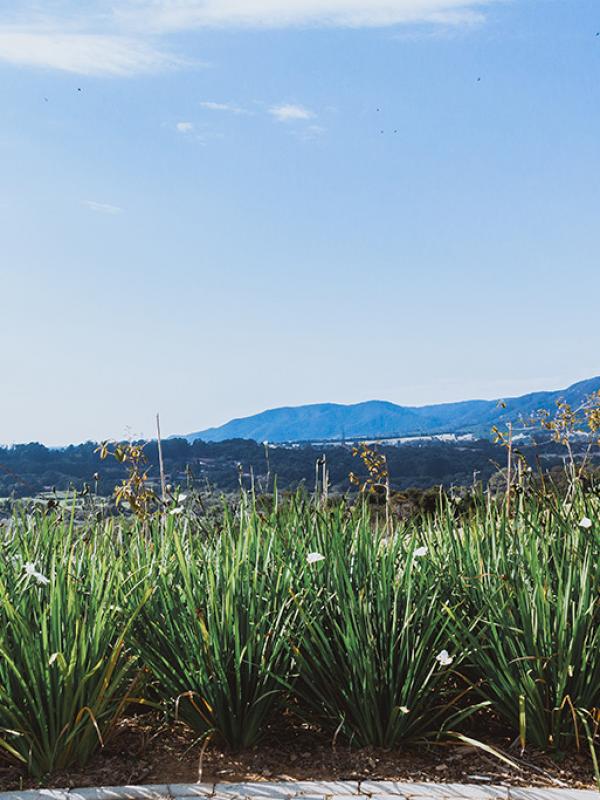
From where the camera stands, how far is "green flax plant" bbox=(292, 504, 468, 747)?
324cm

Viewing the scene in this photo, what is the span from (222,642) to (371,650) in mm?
597

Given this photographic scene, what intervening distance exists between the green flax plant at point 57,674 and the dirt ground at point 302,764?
0.37ft

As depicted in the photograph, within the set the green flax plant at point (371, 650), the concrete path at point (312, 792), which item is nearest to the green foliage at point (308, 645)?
the green flax plant at point (371, 650)

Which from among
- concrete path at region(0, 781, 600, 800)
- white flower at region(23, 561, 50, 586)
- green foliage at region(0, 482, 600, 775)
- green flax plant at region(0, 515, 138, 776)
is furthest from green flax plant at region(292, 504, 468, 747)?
white flower at region(23, 561, 50, 586)

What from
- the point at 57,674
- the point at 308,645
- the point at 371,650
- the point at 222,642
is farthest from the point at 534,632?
the point at 57,674

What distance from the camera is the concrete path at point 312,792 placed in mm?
2908

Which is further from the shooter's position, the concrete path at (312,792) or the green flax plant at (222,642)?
the green flax plant at (222,642)

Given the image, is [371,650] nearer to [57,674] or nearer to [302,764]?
[302,764]

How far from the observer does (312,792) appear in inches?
115

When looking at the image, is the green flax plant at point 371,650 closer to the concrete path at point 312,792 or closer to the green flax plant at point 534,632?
the green flax plant at point 534,632

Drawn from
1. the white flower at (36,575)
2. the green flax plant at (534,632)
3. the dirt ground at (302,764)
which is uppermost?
the white flower at (36,575)

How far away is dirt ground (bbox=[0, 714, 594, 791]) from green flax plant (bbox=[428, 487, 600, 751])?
147 mm

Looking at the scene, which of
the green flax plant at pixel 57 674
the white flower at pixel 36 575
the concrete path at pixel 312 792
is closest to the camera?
the concrete path at pixel 312 792

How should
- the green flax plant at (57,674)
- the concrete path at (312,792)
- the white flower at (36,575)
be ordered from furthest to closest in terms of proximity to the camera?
the white flower at (36,575), the green flax plant at (57,674), the concrete path at (312,792)
